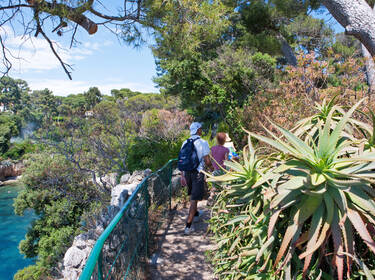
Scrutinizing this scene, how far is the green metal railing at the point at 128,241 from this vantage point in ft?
5.41

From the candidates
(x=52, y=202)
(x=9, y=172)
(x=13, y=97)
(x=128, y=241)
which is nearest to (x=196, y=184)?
(x=128, y=241)

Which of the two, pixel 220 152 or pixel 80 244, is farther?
pixel 80 244

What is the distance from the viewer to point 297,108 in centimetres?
478

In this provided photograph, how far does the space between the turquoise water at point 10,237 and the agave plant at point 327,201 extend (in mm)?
17690

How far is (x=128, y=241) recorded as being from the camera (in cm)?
253

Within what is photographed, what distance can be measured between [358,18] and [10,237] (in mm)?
25736

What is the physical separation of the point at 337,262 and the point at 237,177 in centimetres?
78

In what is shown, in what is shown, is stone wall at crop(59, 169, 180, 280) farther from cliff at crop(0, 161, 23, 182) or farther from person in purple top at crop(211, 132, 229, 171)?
cliff at crop(0, 161, 23, 182)

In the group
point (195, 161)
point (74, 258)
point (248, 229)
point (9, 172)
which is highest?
point (195, 161)

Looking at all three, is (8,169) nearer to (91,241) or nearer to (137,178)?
(137,178)

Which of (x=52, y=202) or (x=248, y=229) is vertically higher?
(x=248, y=229)

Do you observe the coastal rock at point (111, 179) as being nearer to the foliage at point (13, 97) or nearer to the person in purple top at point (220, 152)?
the person in purple top at point (220, 152)

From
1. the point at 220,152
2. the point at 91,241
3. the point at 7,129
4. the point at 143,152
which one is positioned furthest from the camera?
the point at 7,129

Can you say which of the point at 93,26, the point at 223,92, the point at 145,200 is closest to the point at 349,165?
the point at 145,200
